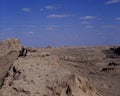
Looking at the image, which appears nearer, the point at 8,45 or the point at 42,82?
the point at 42,82

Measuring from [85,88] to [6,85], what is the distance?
3.19 m

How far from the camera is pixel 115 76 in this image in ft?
81.1

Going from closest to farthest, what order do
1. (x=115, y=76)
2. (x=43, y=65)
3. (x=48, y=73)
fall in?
(x=48, y=73)
(x=43, y=65)
(x=115, y=76)

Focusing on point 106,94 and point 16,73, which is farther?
point 106,94

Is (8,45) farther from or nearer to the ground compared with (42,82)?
farther from the ground

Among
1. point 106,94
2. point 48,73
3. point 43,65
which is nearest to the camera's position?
point 48,73

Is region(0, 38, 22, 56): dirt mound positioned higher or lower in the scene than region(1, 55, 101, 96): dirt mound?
higher

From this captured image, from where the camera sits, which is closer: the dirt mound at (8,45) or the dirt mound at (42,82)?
the dirt mound at (42,82)

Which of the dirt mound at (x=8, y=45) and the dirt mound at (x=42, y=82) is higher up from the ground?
the dirt mound at (x=8, y=45)

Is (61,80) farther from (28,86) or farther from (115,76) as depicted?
(115,76)

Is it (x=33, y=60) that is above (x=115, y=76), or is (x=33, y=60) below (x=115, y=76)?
above

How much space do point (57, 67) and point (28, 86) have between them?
1.94 meters

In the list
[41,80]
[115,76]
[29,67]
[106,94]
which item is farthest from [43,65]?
[115,76]

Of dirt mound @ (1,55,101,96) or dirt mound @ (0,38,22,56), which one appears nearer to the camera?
dirt mound @ (1,55,101,96)
